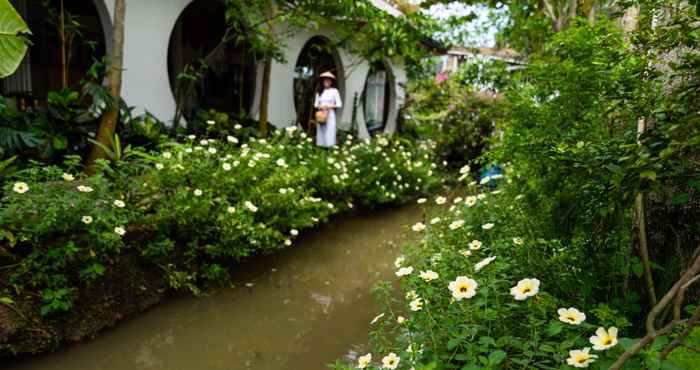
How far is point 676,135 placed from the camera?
149 centimetres

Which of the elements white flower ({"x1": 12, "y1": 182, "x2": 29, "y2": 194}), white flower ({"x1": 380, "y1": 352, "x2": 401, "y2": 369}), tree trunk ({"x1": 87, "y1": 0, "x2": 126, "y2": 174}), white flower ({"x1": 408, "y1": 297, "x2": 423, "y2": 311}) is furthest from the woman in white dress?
white flower ({"x1": 380, "y1": 352, "x2": 401, "y2": 369})

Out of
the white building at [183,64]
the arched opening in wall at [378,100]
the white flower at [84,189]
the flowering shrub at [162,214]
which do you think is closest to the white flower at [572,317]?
the flowering shrub at [162,214]

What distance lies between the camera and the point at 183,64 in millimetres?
9688

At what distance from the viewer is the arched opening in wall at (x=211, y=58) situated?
9.20 metres

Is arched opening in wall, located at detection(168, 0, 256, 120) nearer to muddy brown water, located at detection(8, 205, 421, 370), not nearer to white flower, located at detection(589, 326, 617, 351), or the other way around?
muddy brown water, located at detection(8, 205, 421, 370)

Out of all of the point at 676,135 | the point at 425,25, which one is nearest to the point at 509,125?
the point at 676,135

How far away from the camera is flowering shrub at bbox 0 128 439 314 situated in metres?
3.28

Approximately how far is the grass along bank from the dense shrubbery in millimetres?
1993

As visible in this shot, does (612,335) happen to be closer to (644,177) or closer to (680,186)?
(644,177)

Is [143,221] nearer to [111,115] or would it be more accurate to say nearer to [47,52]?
[111,115]

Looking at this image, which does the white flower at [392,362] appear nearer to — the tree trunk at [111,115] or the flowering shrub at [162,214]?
the flowering shrub at [162,214]

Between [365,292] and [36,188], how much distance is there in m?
2.87

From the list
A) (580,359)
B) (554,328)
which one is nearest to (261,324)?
(554,328)

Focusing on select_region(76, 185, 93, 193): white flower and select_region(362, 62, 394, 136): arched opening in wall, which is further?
select_region(362, 62, 394, 136): arched opening in wall
